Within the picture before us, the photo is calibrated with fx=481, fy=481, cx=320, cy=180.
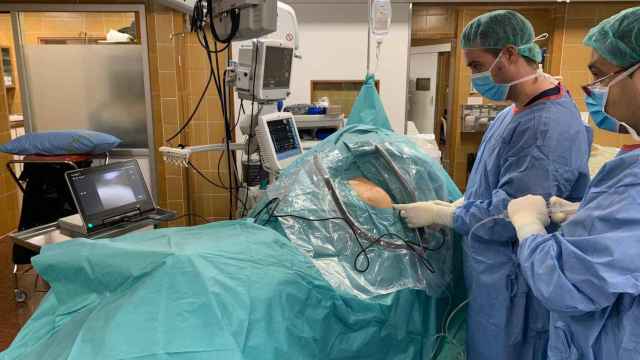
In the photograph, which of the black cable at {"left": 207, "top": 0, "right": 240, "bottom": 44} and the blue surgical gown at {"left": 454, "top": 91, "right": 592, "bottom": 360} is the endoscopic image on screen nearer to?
the black cable at {"left": 207, "top": 0, "right": 240, "bottom": 44}

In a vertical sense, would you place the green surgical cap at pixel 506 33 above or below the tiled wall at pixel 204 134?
above

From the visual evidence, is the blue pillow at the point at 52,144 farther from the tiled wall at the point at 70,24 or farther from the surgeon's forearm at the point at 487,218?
the surgeon's forearm at the point at 487,218

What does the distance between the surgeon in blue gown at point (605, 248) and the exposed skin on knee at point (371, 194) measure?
22.9 inches

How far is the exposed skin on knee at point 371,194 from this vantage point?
5.44ft

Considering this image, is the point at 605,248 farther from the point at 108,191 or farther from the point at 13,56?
the point at 13,56

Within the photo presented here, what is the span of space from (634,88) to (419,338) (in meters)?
0.88

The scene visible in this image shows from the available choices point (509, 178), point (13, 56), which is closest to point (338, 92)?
point (509, 178)

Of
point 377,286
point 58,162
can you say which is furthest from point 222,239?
point 58,162

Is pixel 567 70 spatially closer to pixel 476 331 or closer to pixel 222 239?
pixel 476 331

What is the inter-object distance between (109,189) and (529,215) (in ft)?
5.74

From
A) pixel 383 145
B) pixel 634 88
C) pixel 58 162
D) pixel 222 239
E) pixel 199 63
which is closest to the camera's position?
pixel 634 88

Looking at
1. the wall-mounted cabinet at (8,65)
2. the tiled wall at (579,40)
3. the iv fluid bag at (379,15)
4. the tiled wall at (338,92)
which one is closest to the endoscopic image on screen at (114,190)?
the iv fluid bag at (379,15)

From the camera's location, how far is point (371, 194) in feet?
5.49

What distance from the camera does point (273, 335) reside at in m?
1.14
